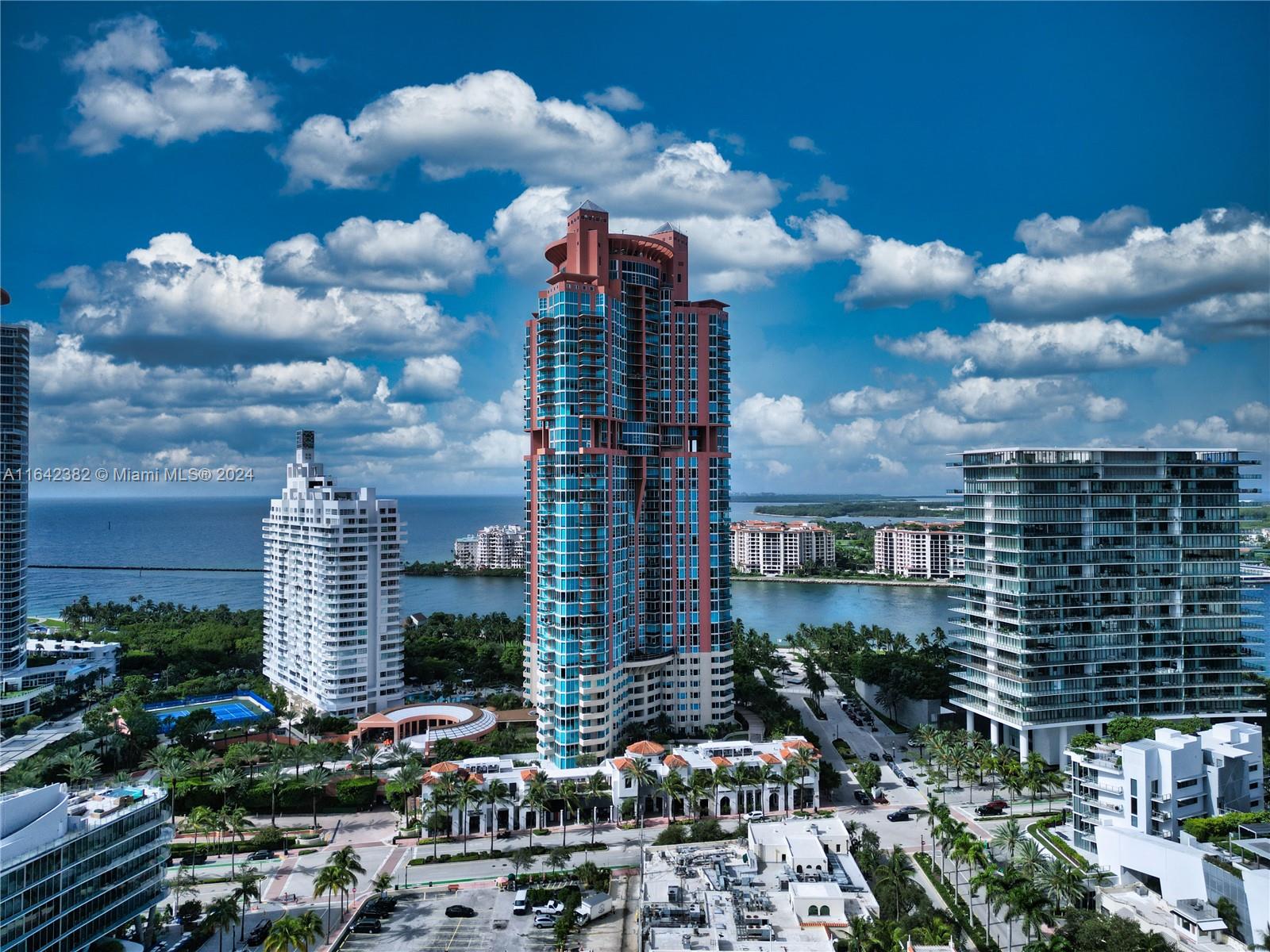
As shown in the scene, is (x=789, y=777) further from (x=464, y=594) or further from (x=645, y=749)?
(x=464, y=594)

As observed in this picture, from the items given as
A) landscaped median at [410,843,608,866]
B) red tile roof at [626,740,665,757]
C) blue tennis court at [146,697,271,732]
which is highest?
red tile roof at [626,740,665,757]

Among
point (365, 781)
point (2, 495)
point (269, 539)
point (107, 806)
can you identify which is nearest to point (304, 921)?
point (107, 806)

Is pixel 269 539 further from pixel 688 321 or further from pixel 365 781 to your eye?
pixel 688 321

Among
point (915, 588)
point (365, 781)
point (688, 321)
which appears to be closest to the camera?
point (365, 781)

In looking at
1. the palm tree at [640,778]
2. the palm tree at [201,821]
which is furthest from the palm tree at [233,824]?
the palm tree at [640,778]

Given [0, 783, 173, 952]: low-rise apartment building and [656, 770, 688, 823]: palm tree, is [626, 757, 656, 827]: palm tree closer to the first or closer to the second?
[656, 770, 688, 823]: palm tree

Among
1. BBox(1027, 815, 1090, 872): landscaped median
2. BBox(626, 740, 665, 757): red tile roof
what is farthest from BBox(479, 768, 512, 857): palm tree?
BBox(1027, 815, 1090, 872): landscaped median
